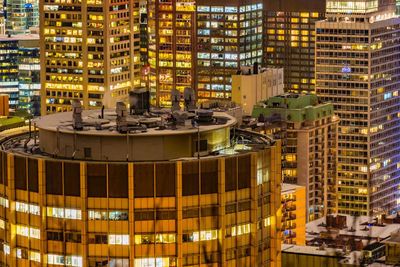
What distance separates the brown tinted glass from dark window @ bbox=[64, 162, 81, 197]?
7318 millimetres

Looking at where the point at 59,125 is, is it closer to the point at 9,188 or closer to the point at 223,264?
the point at 9,188

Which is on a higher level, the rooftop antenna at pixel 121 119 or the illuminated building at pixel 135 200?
the rooftop antenna at pixel 121 119

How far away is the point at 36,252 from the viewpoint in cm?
12862

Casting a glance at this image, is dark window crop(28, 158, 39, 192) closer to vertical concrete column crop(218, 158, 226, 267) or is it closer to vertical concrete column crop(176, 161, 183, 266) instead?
vertical concrete column crop(176, 161, 183, 266)

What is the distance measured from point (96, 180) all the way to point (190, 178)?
8.64 metres

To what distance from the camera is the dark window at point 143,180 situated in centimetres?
12300

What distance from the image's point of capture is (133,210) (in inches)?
4882

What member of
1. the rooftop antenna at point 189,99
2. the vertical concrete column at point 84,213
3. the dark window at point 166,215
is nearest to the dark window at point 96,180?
the vertical concrete column at point 84,213

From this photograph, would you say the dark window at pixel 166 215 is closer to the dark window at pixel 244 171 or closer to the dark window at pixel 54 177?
the dark window at pixel 244 171

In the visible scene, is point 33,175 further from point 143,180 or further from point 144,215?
point 144,215

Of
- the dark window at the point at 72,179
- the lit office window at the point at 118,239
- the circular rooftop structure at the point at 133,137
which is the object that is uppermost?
the circular rooftop structure at the point at 133,137

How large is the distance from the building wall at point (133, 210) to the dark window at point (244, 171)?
94 millimetres

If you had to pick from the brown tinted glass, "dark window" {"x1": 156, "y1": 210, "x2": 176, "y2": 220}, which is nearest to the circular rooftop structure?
the brown tinted glass

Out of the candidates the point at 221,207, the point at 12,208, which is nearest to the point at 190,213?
the point at 221,207
